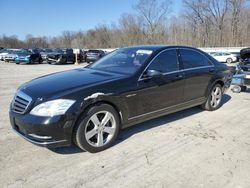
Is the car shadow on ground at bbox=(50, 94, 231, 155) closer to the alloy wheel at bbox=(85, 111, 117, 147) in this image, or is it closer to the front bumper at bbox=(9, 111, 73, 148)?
the alloy wheel at bbox=(85, 111, 117, 147)

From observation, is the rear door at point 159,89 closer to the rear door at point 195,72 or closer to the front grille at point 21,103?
the rear door at point 195,72

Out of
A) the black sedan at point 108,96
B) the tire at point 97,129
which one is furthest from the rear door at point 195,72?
the tire at point 97,129

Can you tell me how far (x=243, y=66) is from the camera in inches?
328

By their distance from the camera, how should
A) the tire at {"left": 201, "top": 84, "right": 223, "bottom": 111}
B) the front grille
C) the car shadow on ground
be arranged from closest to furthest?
the front grille < the car shadow on ground < the tire at {"left": 201, "top": 84, "right": 223, "bottom": 111}

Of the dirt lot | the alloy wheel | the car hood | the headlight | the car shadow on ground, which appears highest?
the car hood

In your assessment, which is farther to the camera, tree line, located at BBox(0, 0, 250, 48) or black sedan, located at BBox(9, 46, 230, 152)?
tree line, located at BBox(0, 0, 250, 48)

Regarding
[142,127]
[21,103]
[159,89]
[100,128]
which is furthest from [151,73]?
[21,103]

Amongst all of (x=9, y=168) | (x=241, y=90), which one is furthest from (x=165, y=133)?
(x=241, y=90)

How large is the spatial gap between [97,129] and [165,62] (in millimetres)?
1909

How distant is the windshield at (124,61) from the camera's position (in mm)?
4404

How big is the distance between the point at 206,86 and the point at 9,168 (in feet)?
14.0

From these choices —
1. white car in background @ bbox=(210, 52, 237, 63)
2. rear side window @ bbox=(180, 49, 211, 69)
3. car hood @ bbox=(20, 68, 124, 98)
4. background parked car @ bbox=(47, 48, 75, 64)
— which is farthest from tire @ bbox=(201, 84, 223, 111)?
white car in background @ bbox=(210, 52, 237, 63)

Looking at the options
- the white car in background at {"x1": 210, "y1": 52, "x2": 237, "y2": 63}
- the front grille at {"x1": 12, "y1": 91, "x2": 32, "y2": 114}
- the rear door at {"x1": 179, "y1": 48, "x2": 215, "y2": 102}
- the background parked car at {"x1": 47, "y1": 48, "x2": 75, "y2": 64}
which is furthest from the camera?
the white car in background at {"x1": 210, "y1": 52, "x2": 237, "y2": 63}

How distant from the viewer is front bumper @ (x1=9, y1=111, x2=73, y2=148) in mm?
3311
